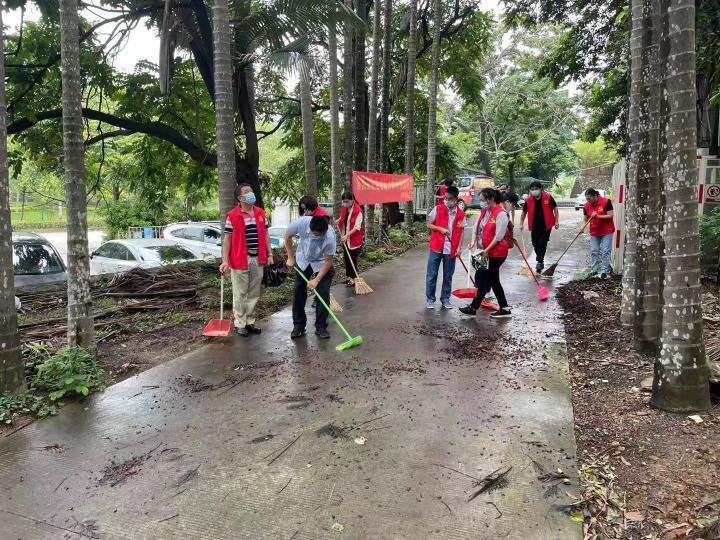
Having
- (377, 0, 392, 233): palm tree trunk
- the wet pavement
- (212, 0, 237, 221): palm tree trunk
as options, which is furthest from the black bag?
(377, 0, 392, 233): palm tree trunk

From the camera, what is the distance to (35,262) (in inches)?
370

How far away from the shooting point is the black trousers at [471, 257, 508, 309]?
274 inches

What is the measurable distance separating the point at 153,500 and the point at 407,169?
14.0 metres

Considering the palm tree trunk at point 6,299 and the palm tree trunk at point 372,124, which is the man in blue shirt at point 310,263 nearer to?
the palm tree trunk at point 6,299

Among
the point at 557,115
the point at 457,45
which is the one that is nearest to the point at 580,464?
the point at 457,45

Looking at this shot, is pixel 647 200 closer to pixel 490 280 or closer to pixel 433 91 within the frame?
pixel 490 280

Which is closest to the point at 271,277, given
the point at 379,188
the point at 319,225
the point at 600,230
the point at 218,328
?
the point at 218,328

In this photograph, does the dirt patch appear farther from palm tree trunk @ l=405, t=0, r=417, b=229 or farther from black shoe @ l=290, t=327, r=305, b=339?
palm tree trunk @ l=405, t=0, r=417, b=229

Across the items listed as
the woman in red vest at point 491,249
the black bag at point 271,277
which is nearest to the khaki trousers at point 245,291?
the black bag at point 271,277

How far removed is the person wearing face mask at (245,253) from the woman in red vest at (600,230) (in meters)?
5.58

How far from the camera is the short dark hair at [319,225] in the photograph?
6004 mm

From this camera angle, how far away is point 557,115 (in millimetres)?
34781

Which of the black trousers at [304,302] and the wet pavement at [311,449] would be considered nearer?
the wet pavement at [311,449]

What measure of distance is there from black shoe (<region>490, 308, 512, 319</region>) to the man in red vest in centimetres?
76
